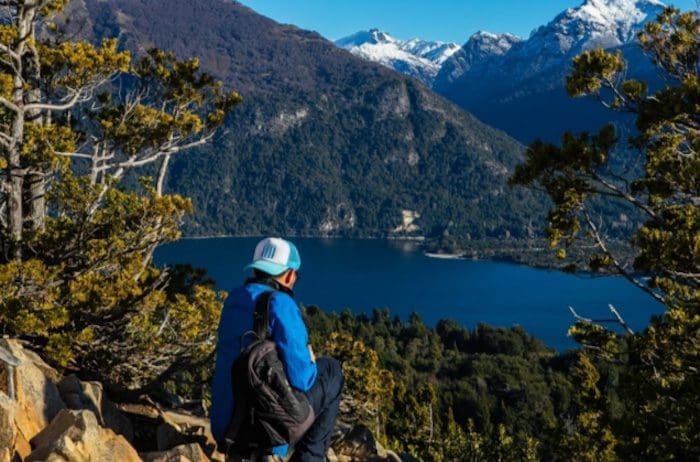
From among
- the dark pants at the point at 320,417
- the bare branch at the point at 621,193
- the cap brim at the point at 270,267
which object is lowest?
the dark pants at the point at 320,417

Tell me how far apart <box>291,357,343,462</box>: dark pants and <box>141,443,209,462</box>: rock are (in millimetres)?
1495

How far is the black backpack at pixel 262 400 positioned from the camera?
4523 mm

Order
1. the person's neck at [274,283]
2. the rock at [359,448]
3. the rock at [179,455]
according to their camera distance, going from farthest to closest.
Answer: the rock at [359,448] → the rock at [179,455] → the person's neck at [274,283]

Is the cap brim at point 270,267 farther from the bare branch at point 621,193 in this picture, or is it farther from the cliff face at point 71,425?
the bare branch at point 621,193

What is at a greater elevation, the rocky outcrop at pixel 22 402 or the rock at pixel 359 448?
the rocky outcrop at pixel 22 402

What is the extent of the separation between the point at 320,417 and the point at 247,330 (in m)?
1.07

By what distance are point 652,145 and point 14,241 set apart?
10.4 meters

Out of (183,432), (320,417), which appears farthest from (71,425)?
(183,432)

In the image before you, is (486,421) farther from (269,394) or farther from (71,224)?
(269,394)

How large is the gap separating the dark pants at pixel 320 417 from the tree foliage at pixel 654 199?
15.7 ft

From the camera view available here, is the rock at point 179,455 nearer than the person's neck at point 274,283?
No

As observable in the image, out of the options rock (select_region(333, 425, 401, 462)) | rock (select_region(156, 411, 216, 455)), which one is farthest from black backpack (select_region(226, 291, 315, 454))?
rock (select_region(333, 425, 401, 462))

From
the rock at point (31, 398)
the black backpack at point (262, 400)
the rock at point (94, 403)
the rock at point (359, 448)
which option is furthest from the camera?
the rock at point (359, 448)

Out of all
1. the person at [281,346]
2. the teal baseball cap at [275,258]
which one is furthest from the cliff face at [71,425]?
the teal baseball cap at [275,258]
